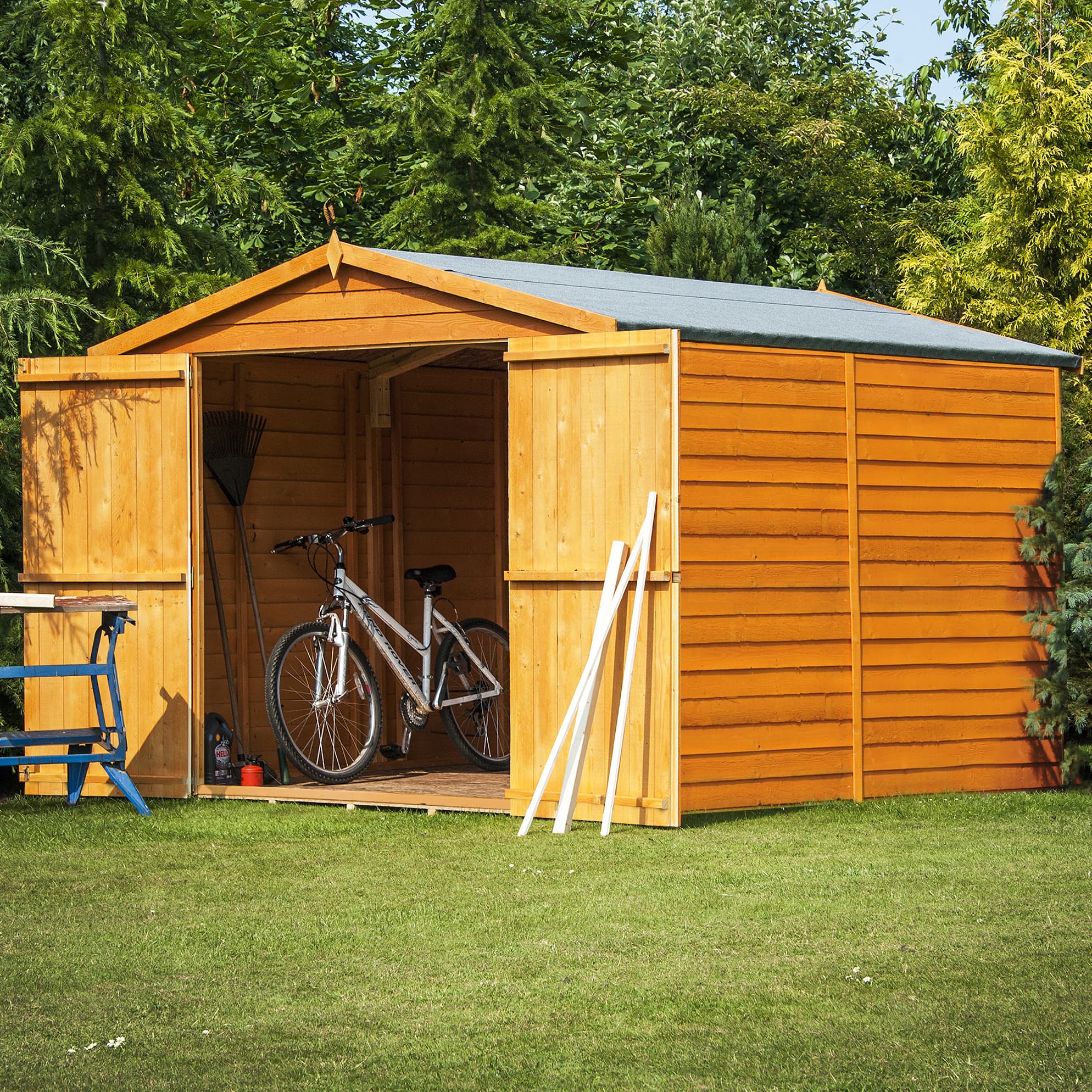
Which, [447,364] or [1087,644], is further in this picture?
[447,364]

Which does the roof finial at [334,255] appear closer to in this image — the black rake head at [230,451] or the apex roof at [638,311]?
the apex roof at [638,311]

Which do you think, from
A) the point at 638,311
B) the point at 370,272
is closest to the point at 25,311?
the point at 370,272

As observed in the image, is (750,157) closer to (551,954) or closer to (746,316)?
(746,316)

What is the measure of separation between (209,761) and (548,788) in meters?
2.04

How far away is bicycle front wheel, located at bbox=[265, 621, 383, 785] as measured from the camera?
808cm

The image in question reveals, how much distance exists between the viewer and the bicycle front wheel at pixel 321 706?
8078 millimetres

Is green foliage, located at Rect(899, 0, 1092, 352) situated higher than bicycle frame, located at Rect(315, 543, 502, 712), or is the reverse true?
green foliage, located at Rect(899, 0, 1092, 352)

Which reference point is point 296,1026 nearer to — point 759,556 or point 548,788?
point 548,788

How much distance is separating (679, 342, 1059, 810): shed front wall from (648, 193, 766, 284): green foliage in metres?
7.49

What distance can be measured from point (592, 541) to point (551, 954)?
2757mm

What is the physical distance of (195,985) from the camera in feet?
14.2

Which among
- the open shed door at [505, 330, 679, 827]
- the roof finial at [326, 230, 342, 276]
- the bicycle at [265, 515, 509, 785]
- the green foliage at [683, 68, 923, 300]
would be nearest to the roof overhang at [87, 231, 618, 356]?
the roof finial at [326, 230, 342, 276]

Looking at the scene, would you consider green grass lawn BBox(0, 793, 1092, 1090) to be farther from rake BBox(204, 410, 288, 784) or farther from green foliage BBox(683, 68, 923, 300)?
green foliage BBox(683, 68, 923, 300)

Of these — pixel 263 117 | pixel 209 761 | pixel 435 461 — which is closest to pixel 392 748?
pixel 209 761
